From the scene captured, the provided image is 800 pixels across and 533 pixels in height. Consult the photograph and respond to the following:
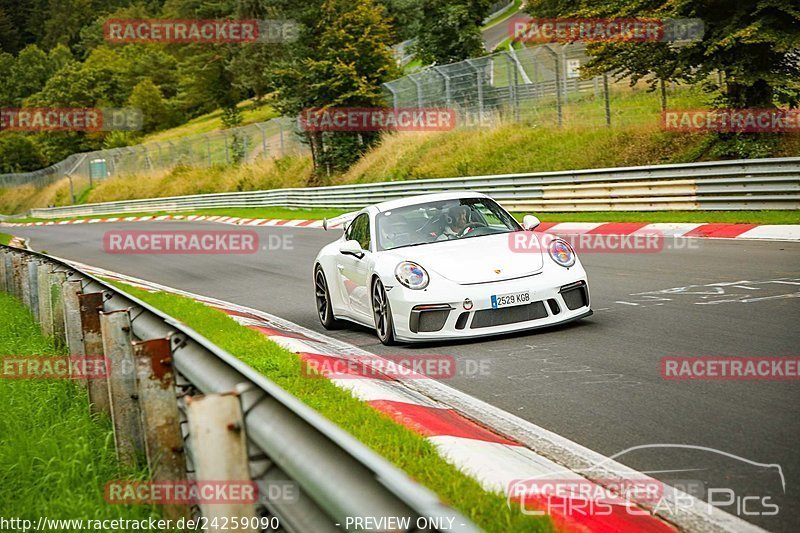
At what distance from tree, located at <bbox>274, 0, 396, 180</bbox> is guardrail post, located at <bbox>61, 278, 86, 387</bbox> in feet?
99.2

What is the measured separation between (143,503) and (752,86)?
55.9 feet

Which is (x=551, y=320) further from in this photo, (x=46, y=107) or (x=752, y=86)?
(x=46, y=107)

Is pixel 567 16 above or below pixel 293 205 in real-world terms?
above

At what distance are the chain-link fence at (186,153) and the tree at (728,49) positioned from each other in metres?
22.4

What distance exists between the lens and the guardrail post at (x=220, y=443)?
287 centimetres

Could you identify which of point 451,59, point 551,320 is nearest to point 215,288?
point 551,320

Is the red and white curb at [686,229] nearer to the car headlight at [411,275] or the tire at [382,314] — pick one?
the tire at [382,314]

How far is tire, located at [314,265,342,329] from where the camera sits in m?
10.5

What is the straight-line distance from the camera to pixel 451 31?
50.2 metres

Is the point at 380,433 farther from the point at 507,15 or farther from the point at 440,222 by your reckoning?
the point at 507,15

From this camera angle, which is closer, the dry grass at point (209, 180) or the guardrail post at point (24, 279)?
the guardrail post at point (24, 279)

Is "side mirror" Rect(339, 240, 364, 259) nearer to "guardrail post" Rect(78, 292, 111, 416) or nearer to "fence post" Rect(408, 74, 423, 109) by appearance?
"guardrail post" Rect(78, 292, 111, 416)

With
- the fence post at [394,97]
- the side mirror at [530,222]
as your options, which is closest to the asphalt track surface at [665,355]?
the side mirror at [530,222]

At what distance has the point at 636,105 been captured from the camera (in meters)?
26.1
